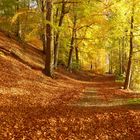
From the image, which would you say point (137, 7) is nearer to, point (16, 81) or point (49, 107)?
point (16, 81)

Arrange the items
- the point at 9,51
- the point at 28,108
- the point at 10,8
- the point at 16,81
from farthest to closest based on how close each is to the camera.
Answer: the point at 10,8 → the point at 9,51 → the point at 16,81 → the point at 28,108

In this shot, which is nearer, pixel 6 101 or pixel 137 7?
pixel 6 101

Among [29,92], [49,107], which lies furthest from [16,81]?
[49,107]

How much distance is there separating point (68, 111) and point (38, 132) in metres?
3.26

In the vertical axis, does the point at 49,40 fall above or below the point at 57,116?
above

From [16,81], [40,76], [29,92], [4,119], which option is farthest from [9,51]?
[4,119]

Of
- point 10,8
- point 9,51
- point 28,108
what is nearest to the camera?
point 28,108

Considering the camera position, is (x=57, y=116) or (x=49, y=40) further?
(x=49, y=40)

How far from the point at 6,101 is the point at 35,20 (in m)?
19.7

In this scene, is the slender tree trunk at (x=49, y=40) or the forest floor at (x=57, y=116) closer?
the forest floor at (x=57, y=116)

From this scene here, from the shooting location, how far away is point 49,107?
13547 mm

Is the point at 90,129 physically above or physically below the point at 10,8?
below

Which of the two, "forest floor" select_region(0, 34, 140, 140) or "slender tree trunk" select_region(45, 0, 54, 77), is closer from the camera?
"forest floor" select_region(0, 34, 140, 140)

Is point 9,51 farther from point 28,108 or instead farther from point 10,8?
point 28,108
